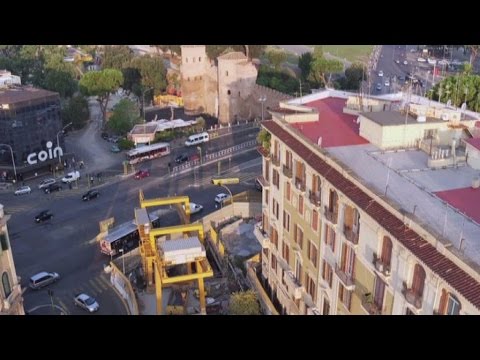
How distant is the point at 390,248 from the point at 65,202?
36839 mm

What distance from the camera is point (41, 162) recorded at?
182ft

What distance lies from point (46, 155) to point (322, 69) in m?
48.8

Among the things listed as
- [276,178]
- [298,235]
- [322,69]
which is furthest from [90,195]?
[322,69]

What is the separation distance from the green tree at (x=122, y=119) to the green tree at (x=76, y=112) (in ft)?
16.5

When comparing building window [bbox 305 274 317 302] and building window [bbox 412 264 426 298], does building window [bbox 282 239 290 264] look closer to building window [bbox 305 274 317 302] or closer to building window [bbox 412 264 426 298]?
building window [bbox 305 274 317 302]

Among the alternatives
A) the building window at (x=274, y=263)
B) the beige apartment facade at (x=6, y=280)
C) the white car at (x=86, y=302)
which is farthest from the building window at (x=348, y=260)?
the white car at (x=86, y=302)

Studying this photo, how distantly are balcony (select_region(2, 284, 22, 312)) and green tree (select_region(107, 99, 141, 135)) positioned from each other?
41808mm

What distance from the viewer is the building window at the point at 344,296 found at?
2191 cm

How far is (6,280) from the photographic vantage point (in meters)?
26.7

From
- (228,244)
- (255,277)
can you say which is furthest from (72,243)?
(255,277)

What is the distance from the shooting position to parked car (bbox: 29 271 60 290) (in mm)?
34019

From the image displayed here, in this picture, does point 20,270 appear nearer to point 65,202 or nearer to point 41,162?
point 65,202

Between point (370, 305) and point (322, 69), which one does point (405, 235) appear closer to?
point (370, 305)

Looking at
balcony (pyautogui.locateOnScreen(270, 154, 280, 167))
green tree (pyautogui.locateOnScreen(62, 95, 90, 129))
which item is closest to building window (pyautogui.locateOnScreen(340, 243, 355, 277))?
balcony (pyautogui.locateOnScreen(270, 154, 280, 167))
